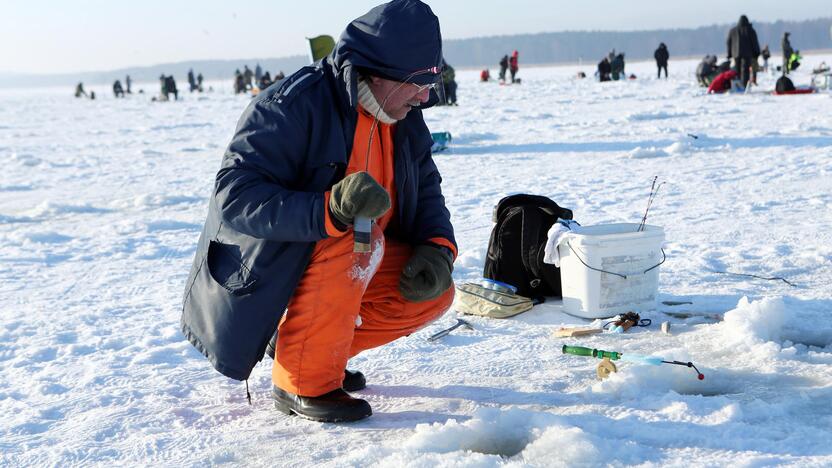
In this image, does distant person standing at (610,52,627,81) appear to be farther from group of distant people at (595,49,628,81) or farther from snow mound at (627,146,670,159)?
snow mound at (627,146,670,159)

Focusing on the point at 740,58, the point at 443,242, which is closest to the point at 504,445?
the point at 443,242

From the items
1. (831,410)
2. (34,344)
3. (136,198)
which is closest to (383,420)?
(831,410)

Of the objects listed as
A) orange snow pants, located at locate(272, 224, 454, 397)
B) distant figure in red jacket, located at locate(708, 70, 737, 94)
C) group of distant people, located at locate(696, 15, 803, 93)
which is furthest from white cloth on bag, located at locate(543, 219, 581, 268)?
distant figure in red jacket, located at locate(708, 70, 737, 94)

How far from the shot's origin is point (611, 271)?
3.35 meters

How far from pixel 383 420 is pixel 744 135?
8484 mm

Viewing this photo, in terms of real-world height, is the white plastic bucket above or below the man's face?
below

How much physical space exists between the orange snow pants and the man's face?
1.15ft

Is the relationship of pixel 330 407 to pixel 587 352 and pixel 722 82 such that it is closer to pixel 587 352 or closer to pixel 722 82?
pixel 587 352

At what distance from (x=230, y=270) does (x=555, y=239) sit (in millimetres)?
1605

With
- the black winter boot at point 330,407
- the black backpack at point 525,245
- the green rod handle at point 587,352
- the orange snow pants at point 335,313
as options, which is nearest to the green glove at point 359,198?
the orange snow pants at point 335,313

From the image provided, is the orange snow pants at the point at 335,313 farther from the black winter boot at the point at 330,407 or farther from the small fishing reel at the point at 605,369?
the small fishing reel at the point at 605,369

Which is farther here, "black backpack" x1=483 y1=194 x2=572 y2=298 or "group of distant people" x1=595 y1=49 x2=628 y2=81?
"group of distant people" x1=595 y1=49 x2=628 y2=81

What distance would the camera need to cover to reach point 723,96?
1700cm

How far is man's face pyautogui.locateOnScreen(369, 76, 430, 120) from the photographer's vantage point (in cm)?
239
